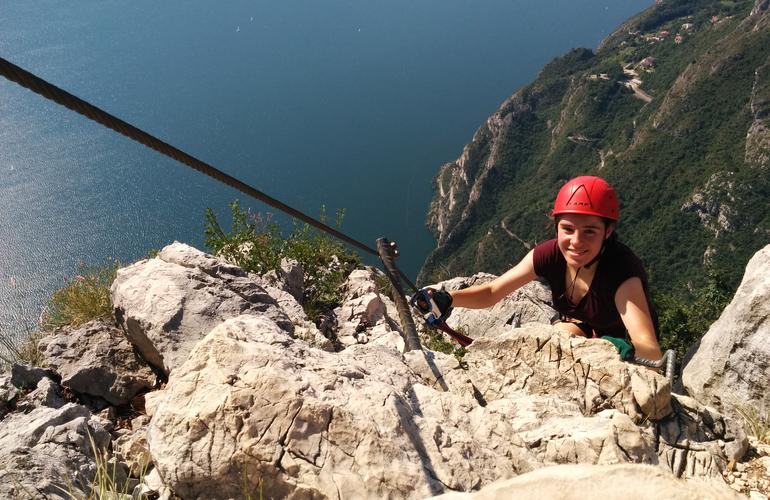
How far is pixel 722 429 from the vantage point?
3.19 m

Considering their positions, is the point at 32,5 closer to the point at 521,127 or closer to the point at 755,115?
the point at 521,127

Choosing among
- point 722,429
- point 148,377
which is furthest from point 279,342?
point 722,429

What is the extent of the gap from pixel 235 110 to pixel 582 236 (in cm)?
8322

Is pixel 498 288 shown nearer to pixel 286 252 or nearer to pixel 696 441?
pixel 696 441

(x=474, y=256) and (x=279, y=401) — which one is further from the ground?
(x=474, y=256)

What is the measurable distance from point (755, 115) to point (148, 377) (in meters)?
89.5

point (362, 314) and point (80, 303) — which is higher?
point (80, 303)

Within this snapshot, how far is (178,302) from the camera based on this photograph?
156 inches

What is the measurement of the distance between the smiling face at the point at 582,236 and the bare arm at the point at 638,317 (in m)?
0.32

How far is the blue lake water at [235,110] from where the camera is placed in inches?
1431

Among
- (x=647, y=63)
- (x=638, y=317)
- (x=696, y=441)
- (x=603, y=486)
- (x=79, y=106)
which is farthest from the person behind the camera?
(x=647, y=63)

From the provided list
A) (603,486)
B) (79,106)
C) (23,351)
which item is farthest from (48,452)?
(603,486)

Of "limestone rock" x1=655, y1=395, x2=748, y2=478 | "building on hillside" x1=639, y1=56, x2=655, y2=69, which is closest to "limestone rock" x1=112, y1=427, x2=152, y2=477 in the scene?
"limestone rock" x1=655, y1=395, x2=748, y2=478

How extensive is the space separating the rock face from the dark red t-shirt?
27.8 inches
